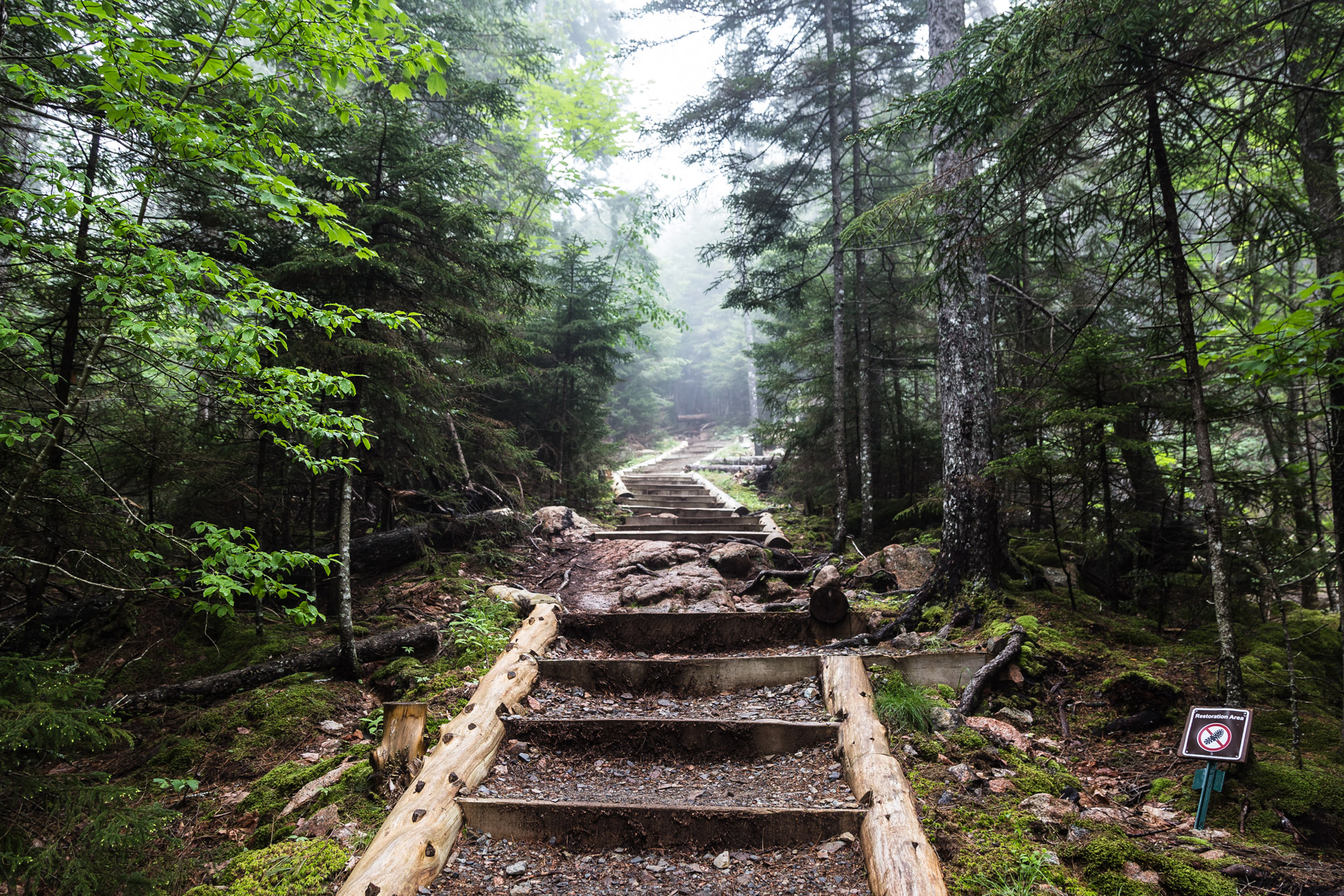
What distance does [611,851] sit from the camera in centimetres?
302

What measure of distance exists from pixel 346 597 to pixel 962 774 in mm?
4383

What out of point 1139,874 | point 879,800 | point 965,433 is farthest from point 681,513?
point 1139,874

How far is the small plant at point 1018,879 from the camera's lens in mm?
2381

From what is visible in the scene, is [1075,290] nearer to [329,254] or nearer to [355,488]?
[329,254]

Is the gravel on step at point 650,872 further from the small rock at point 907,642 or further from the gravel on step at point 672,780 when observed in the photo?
the small rock at point 907,642

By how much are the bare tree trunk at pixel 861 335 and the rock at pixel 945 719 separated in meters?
5.15

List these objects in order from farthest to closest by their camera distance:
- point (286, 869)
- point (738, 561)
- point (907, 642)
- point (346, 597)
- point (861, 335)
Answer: point (861, 335)
point (738, 561)
point (907, 642)
point (346, 597)
point (286, 869)

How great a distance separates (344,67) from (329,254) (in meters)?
1.45

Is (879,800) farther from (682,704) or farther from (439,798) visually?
(439,798)

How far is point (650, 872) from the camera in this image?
285 cm

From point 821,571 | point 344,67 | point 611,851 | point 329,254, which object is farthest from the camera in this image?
point 821,571

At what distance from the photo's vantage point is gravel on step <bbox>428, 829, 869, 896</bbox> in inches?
106

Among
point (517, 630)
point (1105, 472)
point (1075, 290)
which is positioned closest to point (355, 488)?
point (517, 630)

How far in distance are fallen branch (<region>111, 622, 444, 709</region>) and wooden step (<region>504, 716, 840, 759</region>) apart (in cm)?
152
